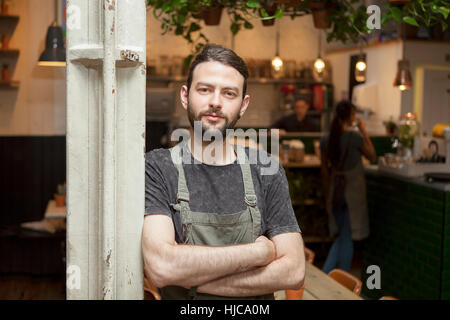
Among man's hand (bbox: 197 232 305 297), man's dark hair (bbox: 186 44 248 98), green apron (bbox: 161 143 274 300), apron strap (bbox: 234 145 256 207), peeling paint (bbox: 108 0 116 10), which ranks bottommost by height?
man's hand (bbox: 197 232 305 297)

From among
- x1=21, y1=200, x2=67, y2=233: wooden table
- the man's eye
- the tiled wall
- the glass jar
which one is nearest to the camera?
the man's eye

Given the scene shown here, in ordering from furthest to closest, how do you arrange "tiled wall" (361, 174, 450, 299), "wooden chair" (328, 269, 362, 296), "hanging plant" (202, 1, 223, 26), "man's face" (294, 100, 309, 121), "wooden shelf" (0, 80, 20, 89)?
"man's face" (294, 100, 309, 121), "wooden shelf" (0, 80, 20, 89), "tiled wall" (361, 174, 450, 299), "wooden chair" (328, 269, 362, 296), "hanging plant" (202, 1, 223, 26)

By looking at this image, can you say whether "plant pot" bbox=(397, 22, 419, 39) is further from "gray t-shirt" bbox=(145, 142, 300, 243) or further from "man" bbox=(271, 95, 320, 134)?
"gray t-shirt" bbox=(145, 142, 300, 243)

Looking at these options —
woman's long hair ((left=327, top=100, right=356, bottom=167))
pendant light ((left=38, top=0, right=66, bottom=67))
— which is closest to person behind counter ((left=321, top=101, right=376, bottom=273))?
woman's long hair ((left=327, top=100, right=356, bottom=167))

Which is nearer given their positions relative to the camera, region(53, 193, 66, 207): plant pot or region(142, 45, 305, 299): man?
region(142, 45, 305, 299): man

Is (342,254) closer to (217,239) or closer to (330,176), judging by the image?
(330,176)

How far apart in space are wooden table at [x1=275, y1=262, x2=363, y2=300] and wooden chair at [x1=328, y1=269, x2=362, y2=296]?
0.09 metres

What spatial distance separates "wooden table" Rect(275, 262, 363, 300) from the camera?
8.43 feet

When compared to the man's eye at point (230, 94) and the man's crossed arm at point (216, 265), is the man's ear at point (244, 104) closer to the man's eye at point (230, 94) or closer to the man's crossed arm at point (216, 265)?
the man's eye at point (230, 94)

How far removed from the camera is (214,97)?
1.13 meters

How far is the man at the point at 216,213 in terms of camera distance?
113 cm

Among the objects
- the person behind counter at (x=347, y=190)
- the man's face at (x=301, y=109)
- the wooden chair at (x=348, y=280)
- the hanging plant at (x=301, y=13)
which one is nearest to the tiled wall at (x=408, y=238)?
the person behind counter at (x=347, y=190)

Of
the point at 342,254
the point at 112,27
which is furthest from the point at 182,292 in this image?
the point at 342,254

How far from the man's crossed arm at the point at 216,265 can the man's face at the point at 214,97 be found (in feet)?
0.75
